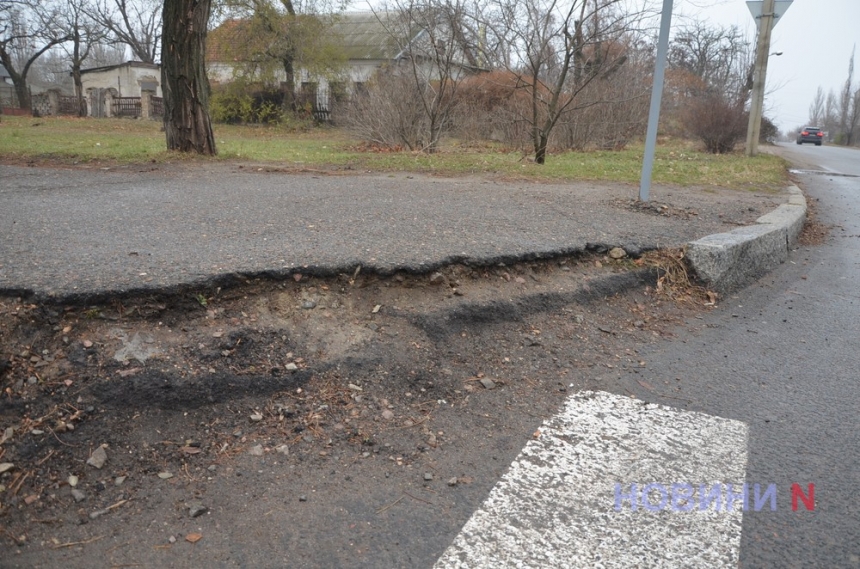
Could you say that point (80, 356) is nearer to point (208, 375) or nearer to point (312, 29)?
point (208, 375)

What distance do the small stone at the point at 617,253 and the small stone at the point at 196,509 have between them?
328 cm

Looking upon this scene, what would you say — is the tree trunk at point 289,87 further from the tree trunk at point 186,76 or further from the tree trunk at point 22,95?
the tree trunk at point 22,95

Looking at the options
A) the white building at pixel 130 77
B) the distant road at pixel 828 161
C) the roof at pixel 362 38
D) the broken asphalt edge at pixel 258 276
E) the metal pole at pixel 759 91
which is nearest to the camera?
the broken asphalt edge at pixel 258 276

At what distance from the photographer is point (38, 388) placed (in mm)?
2426

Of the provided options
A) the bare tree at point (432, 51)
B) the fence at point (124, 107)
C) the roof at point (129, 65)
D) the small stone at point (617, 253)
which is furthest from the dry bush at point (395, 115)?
the roof at point (129, 65)

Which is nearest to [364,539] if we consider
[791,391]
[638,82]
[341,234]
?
[791,391]

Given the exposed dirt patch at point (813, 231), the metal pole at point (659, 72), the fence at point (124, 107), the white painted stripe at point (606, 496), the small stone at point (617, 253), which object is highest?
the fence at point (124, 107)

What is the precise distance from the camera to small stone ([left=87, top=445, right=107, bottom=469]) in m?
2.26

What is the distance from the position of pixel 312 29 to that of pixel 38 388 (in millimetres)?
29090

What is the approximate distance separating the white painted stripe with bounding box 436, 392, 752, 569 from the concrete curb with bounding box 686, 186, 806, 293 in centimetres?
203

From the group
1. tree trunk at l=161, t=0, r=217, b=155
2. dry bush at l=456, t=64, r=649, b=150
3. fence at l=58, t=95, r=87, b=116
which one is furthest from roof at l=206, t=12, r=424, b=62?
fence at l=58, t=95, r=87, b=116

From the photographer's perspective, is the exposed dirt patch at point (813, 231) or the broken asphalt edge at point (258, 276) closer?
the broken asphalt edge at point (258, 276)

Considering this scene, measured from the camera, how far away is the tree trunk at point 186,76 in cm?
919

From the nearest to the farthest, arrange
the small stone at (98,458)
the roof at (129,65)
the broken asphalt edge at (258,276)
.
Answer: the small stone at (98,458)
the broken asphalt edge at (258,276)
the roof at (129,65)
